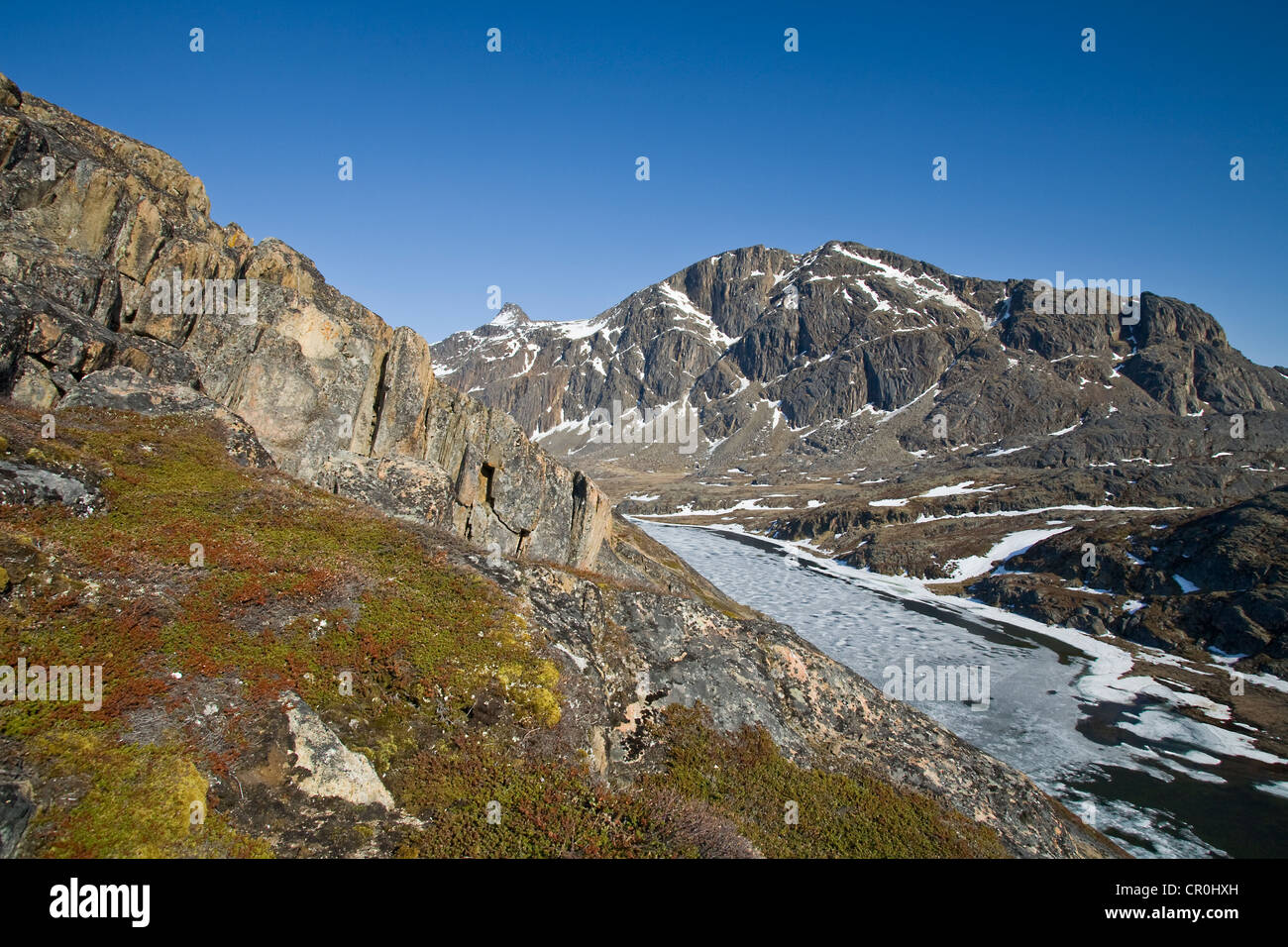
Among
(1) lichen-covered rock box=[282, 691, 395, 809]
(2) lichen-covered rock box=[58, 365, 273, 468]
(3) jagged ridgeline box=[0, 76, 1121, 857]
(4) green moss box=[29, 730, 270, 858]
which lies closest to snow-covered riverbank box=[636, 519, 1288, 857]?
(3) jagged ridgeline box=[0, 76, 1121, 857]

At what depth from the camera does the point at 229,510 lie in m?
16.8

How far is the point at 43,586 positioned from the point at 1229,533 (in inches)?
5210

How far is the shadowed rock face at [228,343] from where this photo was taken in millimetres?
24172

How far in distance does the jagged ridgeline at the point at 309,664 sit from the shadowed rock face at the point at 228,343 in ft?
0.57

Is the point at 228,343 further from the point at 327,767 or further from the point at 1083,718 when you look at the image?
the point at 1083,718

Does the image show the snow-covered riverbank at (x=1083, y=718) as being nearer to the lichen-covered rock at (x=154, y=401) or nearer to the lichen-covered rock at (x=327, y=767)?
the lichen-covered rock at (x=327, y=767)

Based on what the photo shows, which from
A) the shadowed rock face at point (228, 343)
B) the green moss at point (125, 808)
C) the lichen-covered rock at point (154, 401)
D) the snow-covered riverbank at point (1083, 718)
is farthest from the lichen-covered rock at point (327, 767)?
the snow-covered riverbank at point (1083, 718)

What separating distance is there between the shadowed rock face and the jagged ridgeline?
0.57 ft

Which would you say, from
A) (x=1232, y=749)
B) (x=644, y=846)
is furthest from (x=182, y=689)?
(x=1232, y=749)

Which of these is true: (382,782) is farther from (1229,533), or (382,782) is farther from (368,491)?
(1229,533)

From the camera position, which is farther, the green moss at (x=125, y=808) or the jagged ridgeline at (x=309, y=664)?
the jagged ridgeline at (x=309, y=664)

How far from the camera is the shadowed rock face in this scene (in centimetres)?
2417

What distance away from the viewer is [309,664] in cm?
1221
